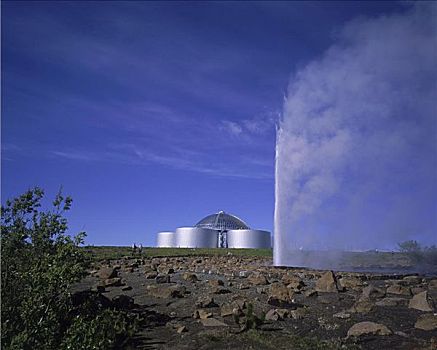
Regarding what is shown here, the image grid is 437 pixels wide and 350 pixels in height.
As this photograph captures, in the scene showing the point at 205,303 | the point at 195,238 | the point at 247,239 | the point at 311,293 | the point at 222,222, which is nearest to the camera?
the point at 205,303

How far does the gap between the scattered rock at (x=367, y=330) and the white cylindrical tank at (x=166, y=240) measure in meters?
67.5

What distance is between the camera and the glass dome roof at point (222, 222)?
82750mm

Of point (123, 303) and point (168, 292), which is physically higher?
point (168, 292)

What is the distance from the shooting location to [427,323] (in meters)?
11.5

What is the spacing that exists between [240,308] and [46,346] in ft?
17.7

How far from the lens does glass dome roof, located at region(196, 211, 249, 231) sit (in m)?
82.8

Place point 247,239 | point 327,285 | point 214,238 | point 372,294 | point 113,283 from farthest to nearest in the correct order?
1. point 214,238
2. point 247,239
3. point 113,283
4. point 327,285
5. point 372,294

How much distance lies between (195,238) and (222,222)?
9975mm

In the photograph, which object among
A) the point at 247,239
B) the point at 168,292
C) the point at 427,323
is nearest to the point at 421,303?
the point at 427,323

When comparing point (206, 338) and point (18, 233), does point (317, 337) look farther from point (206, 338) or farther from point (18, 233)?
point (18, 233)

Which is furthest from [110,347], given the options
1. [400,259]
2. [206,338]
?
[400,259]

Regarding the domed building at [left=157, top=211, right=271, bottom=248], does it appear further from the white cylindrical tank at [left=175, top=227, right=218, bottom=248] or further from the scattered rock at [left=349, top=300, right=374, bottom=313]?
the scattered rock at [left=349, top=300, right=374, bottom=313]

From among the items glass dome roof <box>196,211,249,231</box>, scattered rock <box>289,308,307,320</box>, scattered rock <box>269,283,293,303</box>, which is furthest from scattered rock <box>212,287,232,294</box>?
glass dome roof <box>196,211,249,231</box>

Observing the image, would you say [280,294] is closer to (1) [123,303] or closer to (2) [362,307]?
(2) [362,307]
